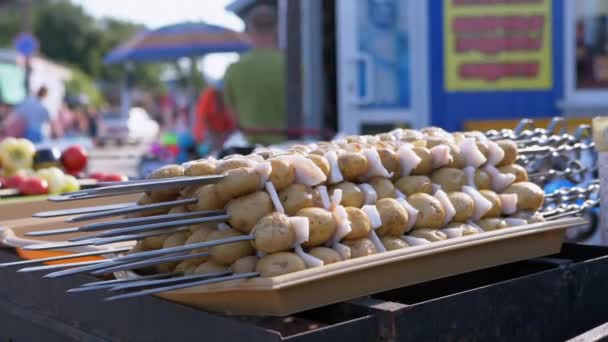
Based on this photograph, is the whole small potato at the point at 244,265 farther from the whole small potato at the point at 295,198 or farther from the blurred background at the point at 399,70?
the blurred background at the point at 399,70

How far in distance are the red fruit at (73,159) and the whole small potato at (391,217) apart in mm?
2938

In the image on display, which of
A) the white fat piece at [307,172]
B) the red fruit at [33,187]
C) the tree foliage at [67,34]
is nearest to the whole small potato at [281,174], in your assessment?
the white fat piece at [307,172]

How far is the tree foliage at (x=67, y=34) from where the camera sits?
66500 mm

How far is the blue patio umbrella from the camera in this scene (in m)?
10.7

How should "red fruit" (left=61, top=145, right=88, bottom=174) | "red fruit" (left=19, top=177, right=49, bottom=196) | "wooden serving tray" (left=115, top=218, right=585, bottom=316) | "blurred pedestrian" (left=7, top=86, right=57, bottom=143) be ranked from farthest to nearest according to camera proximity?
"blurred pedestrian" (left=7, top=86, right=57, bottom=143)
"red fruit" (left=61, top=145, right=88, bottom=174)
"red fruit" (left=19, top=177, right=49, bottom=196)
"wooden serving tray" (left=115, top=218, right=585, bottom=316)

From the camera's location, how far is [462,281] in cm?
252

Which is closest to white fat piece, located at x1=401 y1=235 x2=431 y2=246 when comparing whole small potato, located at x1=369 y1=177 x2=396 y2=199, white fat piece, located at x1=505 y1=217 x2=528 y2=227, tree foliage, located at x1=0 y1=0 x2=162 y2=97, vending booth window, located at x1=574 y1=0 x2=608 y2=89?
whole small potato, located at x1=369 y1=177 x2=396 y2=199

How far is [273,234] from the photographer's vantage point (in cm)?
195

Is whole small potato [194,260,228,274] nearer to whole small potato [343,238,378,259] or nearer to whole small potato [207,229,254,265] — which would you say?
whole small potato [207,229,254,265]

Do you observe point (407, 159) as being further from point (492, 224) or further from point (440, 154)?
point (492, 224)

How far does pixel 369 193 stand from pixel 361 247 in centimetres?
22

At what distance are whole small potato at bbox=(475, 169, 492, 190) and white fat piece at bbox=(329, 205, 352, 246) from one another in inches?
25.1

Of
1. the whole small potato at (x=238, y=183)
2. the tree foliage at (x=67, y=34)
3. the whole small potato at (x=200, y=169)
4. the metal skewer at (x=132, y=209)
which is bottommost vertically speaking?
the metal skewer at (x=132, y=209)

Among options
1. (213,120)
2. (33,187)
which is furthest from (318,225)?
(213,120)
